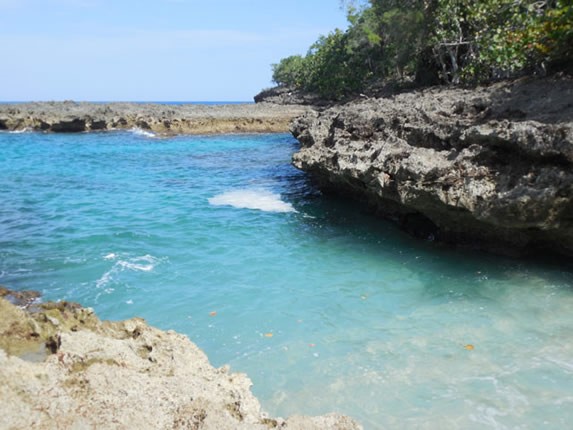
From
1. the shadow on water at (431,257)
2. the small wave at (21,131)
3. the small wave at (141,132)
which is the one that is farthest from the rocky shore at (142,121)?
the shadow on water at (431,257)

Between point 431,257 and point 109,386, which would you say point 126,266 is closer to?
point 431,257

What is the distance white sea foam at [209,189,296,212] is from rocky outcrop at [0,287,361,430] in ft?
34.9

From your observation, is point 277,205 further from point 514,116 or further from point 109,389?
point 109,389

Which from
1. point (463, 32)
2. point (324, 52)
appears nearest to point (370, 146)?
point (463, 32)

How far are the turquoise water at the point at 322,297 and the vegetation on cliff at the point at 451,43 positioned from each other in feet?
20.9

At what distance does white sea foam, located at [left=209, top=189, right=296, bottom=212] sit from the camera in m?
15.1

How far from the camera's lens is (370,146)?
483 inches

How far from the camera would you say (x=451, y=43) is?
18750 mm

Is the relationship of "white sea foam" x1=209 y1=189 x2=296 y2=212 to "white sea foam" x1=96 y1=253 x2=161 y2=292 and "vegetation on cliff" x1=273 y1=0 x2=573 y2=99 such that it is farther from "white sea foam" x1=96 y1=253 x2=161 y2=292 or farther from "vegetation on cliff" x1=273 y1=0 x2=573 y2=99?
"vegetation on cliff" x1=273 y1=0 x2=573 y2=99

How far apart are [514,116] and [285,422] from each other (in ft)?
30.4

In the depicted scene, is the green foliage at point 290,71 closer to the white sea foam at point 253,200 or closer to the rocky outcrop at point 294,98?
the rocky outcrop at point 294,98

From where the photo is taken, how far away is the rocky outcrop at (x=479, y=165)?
8242 mm

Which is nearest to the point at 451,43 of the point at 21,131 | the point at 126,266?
the point at 126,266

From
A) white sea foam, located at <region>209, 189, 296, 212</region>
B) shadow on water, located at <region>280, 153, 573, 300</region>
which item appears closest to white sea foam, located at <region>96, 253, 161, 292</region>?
shadow on water, located at <region>280, 153, 573, 300</region>
